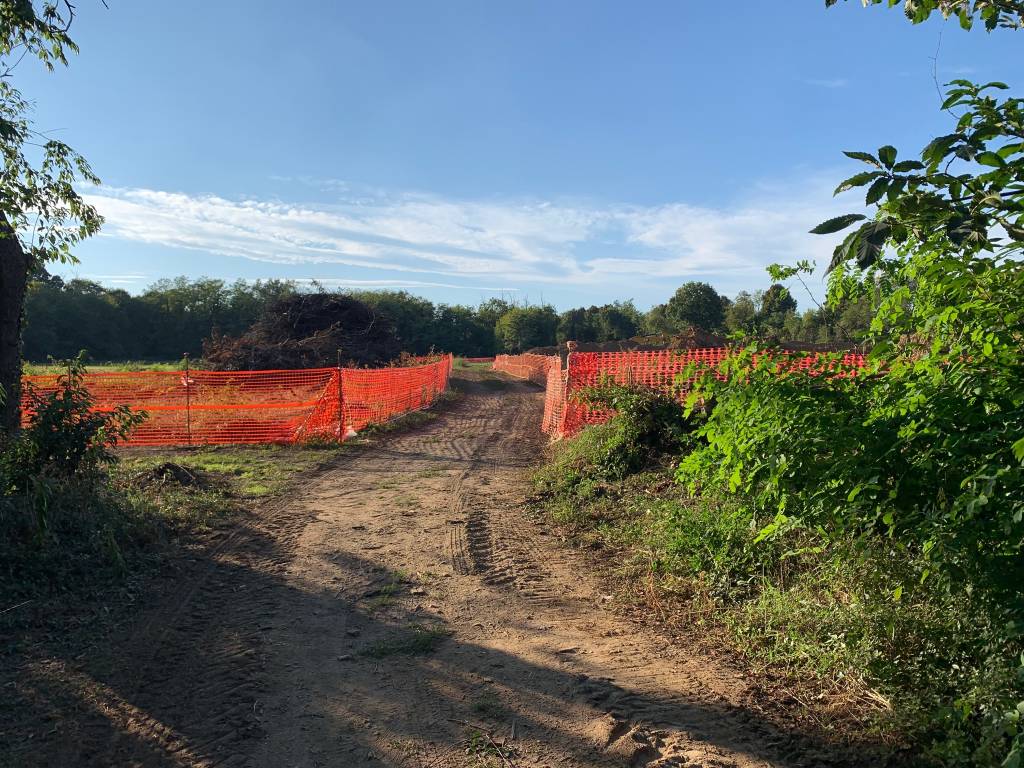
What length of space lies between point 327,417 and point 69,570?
32.9 feet

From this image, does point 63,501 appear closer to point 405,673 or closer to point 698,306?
point 405,673

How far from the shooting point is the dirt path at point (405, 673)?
10.6ft

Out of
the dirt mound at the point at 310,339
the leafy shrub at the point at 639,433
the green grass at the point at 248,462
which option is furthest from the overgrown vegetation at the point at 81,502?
the dirt mound at the point at 310,339

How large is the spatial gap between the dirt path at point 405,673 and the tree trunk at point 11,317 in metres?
3.09

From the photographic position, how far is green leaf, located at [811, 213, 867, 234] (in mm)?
2387

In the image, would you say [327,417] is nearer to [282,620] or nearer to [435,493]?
[435,493]

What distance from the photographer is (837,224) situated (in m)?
2.39

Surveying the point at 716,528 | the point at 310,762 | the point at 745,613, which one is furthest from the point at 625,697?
the point at 716,528

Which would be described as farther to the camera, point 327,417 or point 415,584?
point 327,417

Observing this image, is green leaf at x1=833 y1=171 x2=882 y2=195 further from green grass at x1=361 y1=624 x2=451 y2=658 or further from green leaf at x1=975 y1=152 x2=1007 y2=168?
green grass at x1=361 y1=624 x2=451 y2=658

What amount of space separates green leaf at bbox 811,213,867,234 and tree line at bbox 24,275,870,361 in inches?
1780

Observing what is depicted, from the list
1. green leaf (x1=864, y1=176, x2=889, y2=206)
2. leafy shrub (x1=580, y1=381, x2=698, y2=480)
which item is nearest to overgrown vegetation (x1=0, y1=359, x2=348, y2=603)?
leafy shrub (x1=580, y1=381, x2=698, y2=480)

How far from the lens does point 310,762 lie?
3129mm

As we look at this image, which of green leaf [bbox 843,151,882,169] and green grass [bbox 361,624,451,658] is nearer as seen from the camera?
green leaf [bbox 843,151,882,169]
